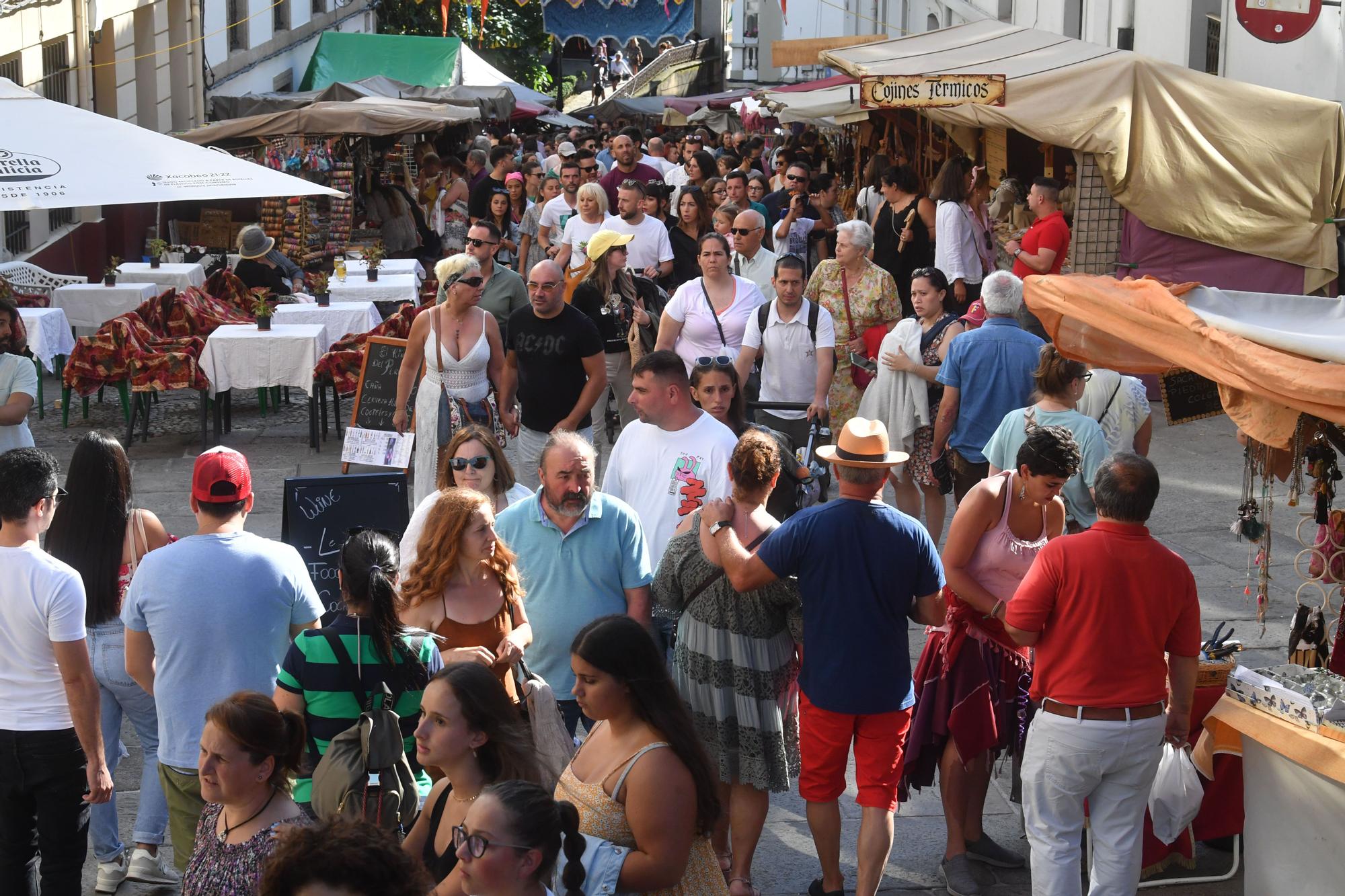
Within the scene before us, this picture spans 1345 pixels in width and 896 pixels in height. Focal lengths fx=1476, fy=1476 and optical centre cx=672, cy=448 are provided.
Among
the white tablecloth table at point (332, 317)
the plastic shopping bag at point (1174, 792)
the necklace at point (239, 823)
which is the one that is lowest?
the plastic shopping bag at point (1174, 792)

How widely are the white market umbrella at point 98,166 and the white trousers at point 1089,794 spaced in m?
7.24

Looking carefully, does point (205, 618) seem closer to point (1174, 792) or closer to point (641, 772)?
point (641, 772)

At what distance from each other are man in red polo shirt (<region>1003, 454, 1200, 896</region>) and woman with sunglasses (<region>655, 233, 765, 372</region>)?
4.51 metres

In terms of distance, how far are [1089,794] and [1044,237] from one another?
314 inches

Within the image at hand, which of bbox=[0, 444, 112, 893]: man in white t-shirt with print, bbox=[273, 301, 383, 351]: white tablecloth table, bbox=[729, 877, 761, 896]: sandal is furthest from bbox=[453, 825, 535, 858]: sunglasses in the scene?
bbox=[273, 301, 383, 351]: white tablecloth table

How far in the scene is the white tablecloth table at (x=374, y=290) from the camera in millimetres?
14711

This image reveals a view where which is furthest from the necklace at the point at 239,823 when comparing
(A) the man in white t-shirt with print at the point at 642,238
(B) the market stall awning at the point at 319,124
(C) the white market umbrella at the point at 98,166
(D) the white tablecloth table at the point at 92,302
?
(B) the market stall awning at the point at 319,124

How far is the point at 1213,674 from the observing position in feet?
18.7

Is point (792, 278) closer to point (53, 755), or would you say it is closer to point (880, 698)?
point (880, 698)

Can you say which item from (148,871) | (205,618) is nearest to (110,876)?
(148,871)

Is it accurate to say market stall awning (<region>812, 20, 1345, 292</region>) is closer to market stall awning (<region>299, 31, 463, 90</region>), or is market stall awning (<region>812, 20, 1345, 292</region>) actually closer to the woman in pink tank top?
the woman in pink tank top

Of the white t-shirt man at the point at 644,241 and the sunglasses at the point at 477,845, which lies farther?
the white t-shirt man at the point at 644,241

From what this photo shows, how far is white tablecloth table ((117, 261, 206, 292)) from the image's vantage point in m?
15.9

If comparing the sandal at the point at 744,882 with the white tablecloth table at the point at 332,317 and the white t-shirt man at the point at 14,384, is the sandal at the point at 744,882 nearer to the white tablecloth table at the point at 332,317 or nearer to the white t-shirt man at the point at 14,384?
the white t-shirt man at the point at 14,384
